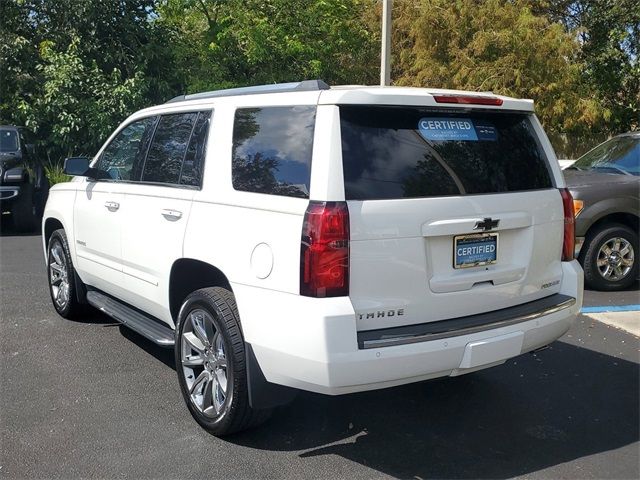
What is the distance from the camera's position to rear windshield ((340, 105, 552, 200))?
3320 mm

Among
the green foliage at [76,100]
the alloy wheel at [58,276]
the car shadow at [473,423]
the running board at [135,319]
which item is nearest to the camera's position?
the car shadow at [473,423]

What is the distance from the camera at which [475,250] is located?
356 centimetres

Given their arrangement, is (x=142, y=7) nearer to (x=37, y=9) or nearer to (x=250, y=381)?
(x=37, y=9)

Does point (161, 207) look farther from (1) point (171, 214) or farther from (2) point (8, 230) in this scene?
(2) point (8, 230)

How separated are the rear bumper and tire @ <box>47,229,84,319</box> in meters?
2.87

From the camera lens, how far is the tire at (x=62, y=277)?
585cm

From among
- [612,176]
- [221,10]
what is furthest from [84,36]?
[612,176]

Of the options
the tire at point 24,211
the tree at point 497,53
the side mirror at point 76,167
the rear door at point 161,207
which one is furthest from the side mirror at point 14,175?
the tree at point 497,53

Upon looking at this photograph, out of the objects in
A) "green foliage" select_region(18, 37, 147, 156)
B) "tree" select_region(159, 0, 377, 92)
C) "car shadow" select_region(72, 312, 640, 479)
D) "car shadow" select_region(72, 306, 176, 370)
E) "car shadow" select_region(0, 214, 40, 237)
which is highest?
"tree" select_region(159, 0, 377, 92)

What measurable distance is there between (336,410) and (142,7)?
14899mm

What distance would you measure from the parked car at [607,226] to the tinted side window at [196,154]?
15.1ft

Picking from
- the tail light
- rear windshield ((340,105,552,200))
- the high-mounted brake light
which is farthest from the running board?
the high-mounted brake light

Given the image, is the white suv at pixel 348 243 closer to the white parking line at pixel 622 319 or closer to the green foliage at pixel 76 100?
the white parking line at pixel 622 319

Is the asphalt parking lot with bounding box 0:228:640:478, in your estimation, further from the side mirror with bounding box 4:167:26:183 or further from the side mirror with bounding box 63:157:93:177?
the side mirror with bounding box 4:167:26:183
